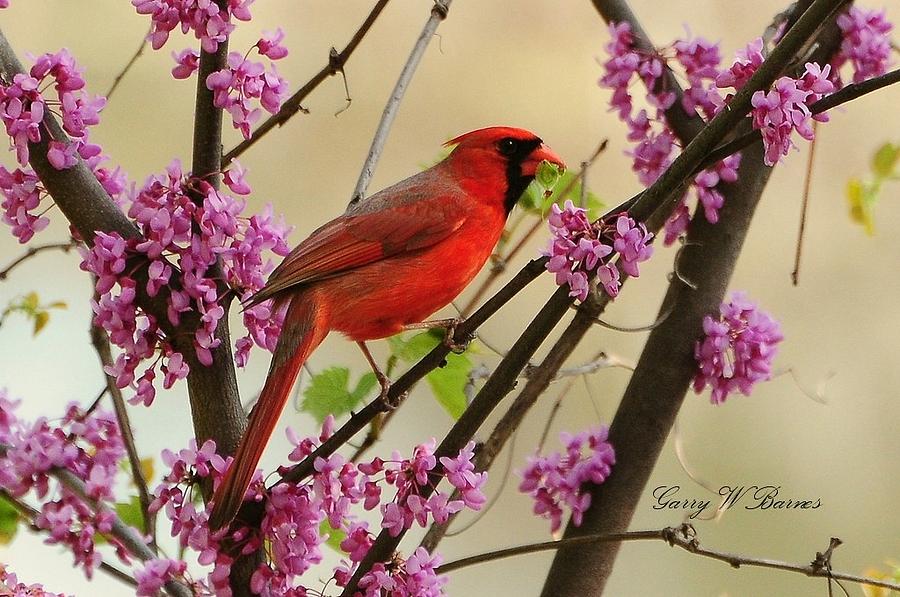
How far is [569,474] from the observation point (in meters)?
1.62

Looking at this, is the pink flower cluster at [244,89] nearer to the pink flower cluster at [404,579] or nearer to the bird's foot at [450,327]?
the bird's foot at [450,327]

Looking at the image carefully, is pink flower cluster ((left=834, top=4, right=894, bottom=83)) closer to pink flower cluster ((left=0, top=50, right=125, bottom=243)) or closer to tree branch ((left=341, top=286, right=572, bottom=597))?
tree branch ((left=341, top=286, right=572, bottom=597))

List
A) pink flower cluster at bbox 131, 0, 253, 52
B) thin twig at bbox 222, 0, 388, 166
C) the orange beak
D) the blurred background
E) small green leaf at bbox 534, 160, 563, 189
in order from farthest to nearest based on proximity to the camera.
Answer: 1. the blurred background
2. the orange beak
3. small green leaf at bbox 534, 160, 563, 189
4. thin twig at bbox 222, 0, 388, 166
5. pink flower cluster at bbox 131, 0, 253, 52

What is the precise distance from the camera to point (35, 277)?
3.11m

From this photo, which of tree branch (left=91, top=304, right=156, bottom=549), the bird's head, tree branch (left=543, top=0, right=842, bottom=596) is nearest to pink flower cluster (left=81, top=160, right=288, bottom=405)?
tree branch (left=91, top=304, right=156, bottom=549)

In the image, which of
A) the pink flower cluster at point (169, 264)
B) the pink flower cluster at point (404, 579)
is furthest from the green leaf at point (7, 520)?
the pink flower cluster at point (404, 579)

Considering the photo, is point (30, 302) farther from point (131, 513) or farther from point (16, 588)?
point (16, 588)

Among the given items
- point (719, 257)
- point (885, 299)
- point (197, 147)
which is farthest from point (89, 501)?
point (885, 299)

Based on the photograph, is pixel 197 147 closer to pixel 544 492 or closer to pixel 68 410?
pixel 68 410

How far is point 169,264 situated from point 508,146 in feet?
2.88

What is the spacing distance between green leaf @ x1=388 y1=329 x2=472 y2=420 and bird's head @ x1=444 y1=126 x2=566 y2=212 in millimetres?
450

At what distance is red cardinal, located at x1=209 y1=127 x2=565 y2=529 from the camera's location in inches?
63.4

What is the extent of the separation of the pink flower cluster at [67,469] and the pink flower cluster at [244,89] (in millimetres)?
406

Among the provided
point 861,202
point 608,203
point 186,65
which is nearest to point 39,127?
point 186,65
